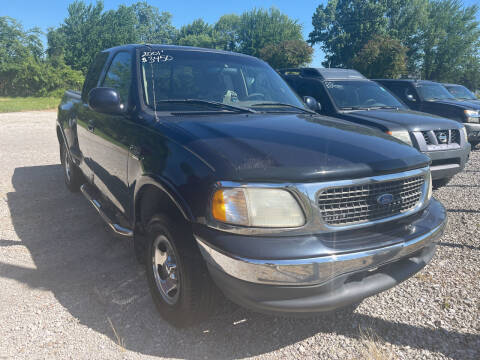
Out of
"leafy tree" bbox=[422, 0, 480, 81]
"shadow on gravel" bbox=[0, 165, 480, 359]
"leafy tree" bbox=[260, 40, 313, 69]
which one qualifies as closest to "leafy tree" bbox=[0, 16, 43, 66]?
"leafy tree" bbox=[260, 40, 313, 69]

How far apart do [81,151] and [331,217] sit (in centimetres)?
339

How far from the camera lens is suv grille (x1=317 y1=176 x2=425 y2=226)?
6.61 feet

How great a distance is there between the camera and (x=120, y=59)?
11.9ft

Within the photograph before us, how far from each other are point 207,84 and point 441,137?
13.1 feet

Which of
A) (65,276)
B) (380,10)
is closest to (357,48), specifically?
(380,10)

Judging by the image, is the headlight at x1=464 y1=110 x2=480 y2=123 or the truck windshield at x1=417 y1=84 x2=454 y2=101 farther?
the truck windshield at x1=417 y1=84 x2=454 y2=101

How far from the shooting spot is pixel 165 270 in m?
2.54

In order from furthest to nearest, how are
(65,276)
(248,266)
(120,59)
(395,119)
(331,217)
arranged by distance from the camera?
(395,119), (120,59), (65,276), (331,217), (248,266)

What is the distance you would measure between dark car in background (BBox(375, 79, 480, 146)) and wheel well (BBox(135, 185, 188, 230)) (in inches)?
356

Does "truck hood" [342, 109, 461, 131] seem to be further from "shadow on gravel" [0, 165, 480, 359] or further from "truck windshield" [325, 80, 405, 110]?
"shadow on gravel" [0, 165, 480, 359]

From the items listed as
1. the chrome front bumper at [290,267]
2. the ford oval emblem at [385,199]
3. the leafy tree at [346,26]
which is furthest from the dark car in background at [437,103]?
the leafy tree at [346,26]

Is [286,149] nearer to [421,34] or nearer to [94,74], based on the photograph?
[94,74]

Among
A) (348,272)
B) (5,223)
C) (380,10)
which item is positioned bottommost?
(5,223)

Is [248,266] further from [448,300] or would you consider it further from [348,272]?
[448,300]
